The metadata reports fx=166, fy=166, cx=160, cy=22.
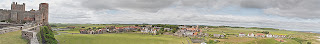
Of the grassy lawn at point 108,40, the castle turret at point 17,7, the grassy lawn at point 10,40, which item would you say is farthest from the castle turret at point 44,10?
the grassy lawn at point 10,40

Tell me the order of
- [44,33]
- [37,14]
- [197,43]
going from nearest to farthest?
[44,33] → [37,14] → [197,43]

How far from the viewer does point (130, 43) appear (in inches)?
1377

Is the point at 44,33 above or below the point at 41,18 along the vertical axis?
below

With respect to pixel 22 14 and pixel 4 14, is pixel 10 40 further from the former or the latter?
pixel 4 14

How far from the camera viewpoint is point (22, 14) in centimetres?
2188

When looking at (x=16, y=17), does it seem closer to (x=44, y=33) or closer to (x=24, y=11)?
(x=24, y=11)

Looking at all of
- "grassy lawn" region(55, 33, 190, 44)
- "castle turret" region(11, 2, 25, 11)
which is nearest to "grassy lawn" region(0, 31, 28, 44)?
"castle turret" region(11, 2, 25, 11)

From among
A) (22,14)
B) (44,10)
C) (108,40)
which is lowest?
(108,40)

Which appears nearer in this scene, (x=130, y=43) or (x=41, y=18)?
(x=41, y=18)

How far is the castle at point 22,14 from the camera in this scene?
839 inches

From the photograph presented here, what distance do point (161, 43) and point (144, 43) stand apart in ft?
12.4

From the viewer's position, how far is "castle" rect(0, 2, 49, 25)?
2131cm

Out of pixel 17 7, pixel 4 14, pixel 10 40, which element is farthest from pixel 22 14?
pixel 10 40

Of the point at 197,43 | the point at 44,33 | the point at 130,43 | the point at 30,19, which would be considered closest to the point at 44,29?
the point at 44,33
